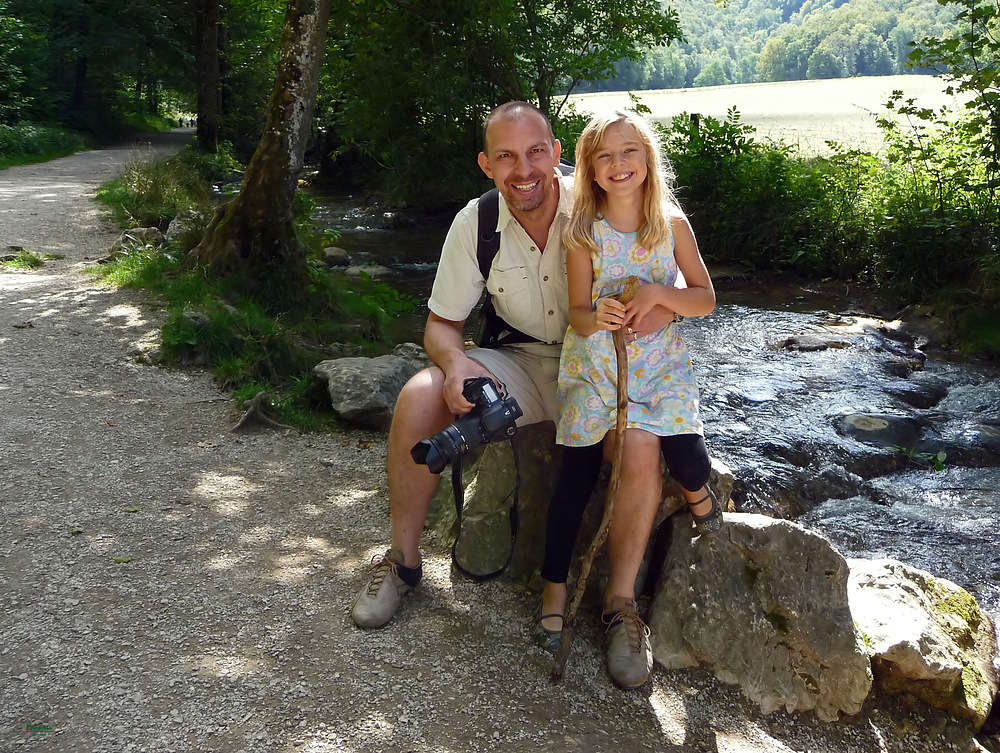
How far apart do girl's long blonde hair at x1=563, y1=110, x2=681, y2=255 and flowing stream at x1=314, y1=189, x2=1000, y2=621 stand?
2453 mm

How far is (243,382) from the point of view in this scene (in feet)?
18.0

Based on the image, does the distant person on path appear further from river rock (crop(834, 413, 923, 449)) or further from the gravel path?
river rock (crop(834, 413, 923, 449))

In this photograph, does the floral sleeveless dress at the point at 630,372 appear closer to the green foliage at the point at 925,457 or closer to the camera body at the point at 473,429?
the camera body at the point at 473,429

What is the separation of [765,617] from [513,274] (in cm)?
145

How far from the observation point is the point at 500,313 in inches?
127

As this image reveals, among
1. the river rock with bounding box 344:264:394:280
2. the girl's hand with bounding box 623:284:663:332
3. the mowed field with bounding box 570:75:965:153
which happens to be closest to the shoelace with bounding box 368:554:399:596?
the girl's hand with bounding box 623:284:663:332

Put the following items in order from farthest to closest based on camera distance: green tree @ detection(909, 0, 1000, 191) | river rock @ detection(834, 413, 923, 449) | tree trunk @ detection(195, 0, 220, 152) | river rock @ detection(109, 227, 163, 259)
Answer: tree trunk @ detection(195, 0, 220, 152) < river rock @ detection(109, 227, 163, 259) < green tree @ detection(909, 0, 1000, 191) < river rock @ detection(834, 413, 923, 449)

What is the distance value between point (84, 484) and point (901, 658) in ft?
11.1

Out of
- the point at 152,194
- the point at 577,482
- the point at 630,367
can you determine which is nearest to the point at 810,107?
the point at 152,194

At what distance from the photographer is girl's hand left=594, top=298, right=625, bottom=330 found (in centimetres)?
267

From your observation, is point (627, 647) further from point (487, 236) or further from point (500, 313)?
point (487, 236)

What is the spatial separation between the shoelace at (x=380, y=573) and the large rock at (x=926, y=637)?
1.65 metres

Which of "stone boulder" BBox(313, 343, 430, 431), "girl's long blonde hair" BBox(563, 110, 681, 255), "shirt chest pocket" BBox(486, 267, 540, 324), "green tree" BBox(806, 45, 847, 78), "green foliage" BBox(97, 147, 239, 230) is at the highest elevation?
"green tree" BBox(806, 45, 847, 78)

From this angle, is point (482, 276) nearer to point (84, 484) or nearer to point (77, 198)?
point (84, 484)
